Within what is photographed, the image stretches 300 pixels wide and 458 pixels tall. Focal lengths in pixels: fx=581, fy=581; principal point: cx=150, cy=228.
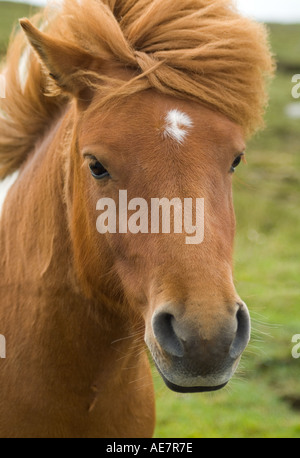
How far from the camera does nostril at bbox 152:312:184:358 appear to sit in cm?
231

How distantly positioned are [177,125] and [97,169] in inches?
16.6

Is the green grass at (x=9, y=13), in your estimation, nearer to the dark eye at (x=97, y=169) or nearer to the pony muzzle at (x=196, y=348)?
the dark eye at (x=97, y=169)

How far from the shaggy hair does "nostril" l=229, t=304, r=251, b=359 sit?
96cm

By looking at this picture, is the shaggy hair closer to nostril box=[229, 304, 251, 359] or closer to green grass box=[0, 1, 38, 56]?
nostril box=[229, 304, 251, 359]

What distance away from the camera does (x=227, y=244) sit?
2.52 m

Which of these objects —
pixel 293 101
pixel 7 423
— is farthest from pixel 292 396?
pixel 293 101

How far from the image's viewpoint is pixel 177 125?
8.29ft

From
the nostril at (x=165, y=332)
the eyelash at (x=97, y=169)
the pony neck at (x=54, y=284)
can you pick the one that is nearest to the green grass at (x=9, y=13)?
the pony neck at (x=54, y=284)

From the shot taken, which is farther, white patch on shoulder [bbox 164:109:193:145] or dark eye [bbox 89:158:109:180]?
dark eye [bbox 89:158:109:180]

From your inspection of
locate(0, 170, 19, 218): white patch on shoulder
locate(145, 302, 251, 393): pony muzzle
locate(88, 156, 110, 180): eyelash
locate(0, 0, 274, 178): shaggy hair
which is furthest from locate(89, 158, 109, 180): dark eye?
locate(0, 170, 19, 218): white patch on shoulder

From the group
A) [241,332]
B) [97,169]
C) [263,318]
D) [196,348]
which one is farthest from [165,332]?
[263,318]

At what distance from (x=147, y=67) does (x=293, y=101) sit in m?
25.6

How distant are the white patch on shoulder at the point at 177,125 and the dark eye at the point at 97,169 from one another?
13.3 inches
